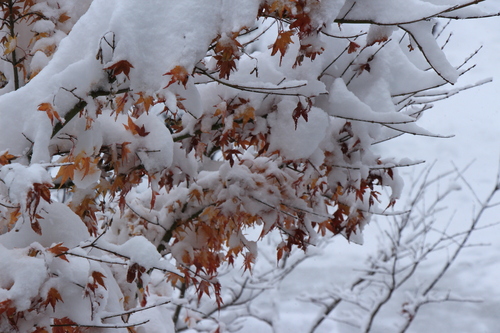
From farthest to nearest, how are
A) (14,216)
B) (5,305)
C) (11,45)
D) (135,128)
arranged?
(11,45) < (135,128) < (14,216) < (5,305)

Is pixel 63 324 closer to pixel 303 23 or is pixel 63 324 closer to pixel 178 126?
pixel 178 126

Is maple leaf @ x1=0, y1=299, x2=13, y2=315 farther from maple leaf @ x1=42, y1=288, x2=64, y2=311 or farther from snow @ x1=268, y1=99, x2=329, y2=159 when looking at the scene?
snow @ x1=268, y1=99, x2=329, y2=159

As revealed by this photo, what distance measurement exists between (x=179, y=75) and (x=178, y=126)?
2.69 feet

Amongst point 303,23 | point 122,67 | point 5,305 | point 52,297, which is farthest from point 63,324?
point 303,23

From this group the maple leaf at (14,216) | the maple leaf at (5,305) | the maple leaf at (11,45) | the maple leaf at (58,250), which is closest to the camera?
the maple leaf at (5,305)

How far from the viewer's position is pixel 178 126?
8.05 feet

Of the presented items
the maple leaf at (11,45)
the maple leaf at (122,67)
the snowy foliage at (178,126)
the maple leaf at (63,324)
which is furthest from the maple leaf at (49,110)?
the maple leaf at (11,45)

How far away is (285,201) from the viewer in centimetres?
258

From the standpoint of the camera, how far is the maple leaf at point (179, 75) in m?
1.65

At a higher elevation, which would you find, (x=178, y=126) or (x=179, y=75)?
(x=179, y=75)

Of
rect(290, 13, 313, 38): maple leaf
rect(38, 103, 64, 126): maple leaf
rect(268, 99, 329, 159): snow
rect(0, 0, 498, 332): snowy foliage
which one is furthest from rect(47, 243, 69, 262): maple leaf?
rect(290, 13, 313, 38): maple leaf

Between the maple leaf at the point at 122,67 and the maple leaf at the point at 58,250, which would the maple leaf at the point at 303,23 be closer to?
the maple leaf at the point at 122,67

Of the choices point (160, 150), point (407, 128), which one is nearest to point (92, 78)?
point (160, 150)

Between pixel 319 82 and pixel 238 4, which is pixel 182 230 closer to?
pixel 319 82
